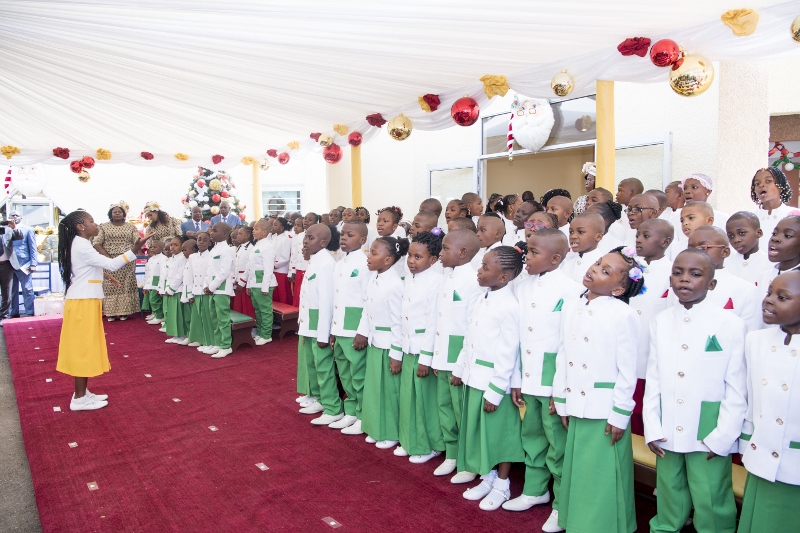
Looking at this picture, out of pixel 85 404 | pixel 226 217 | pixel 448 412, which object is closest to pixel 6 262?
pixel 226 217

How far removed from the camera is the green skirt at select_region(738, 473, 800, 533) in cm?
262

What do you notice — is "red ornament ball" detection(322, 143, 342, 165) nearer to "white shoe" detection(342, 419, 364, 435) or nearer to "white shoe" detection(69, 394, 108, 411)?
"white shoe" detection(69, 394, 108, 411)

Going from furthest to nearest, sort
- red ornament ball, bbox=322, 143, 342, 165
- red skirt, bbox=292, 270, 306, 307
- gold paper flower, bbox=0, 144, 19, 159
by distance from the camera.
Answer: gold paper flower, bbox=0, 144, 19, 159 → red ornament ball, bbox=322, 143, 342, 165 → red skirt, bbox=292, 270, 306, 307

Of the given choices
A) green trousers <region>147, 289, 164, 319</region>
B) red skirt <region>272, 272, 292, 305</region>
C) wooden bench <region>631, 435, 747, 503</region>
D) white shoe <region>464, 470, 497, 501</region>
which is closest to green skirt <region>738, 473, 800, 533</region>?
wooden bench <region>631, 435, 747, 503</region>

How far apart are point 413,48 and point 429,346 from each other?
2.73 metres

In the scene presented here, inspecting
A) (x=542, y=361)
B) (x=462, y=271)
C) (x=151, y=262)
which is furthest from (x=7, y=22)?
(x=151, y=262)

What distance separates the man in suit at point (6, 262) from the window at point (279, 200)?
845 centimetres

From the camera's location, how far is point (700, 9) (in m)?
4.42

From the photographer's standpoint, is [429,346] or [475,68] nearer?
[429,346]

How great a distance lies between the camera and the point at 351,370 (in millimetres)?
5148

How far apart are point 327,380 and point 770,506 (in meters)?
3.52

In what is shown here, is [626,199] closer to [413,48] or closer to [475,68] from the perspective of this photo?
[475,68]

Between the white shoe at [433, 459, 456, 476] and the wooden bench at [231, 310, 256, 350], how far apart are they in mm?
4531

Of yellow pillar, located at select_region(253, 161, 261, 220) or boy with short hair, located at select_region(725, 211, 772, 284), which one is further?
yellow pillar, located at select_region(253, 161, 261, 220)
